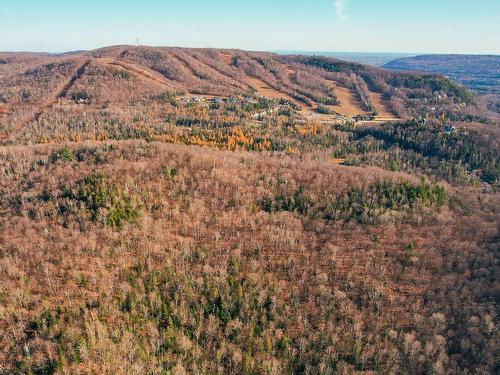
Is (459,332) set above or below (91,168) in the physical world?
below

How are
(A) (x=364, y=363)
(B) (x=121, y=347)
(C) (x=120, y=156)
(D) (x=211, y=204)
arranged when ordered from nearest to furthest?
(B) (x=121, y=347)
(A) (x=364, y=363)
(D) (x=211, y=204)
(C) (x=120, y=156)

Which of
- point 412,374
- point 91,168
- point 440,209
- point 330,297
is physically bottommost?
point 412,374

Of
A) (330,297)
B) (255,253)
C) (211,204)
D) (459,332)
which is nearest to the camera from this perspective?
(459,332)

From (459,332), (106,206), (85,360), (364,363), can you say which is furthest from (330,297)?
(106,206)

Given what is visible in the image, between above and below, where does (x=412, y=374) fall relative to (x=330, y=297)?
below

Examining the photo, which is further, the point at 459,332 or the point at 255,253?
the point at 255,253

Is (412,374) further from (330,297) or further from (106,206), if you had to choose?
(106,206)

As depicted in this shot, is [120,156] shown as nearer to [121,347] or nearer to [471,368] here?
[121,347]

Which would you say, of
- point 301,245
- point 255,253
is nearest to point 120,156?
point 255,253

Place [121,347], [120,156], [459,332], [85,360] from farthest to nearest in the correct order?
[120,156], [459,332], [121,347], [85,360]
